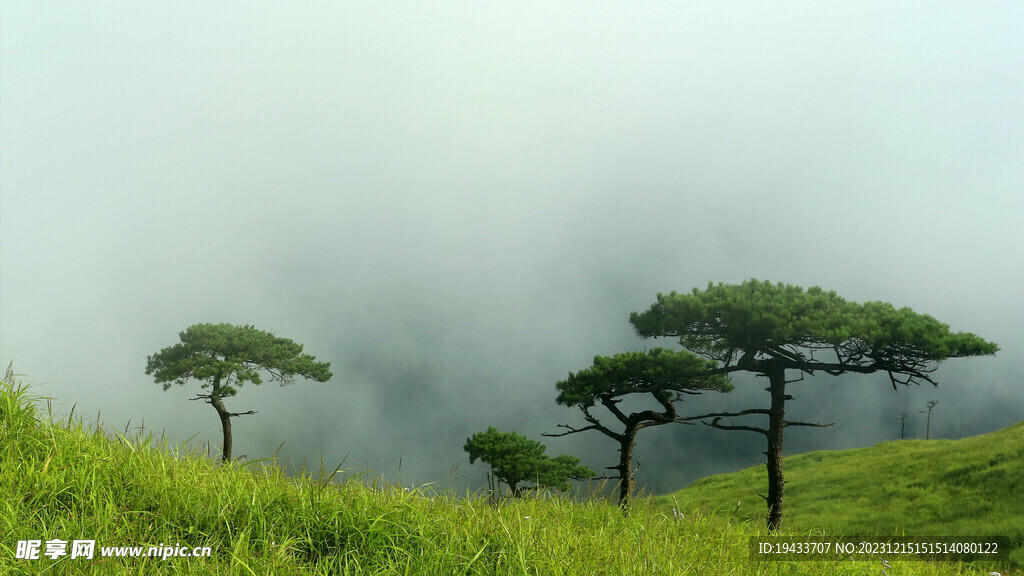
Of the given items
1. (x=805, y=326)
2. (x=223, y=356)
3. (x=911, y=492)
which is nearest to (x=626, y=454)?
(x=805, y=326)

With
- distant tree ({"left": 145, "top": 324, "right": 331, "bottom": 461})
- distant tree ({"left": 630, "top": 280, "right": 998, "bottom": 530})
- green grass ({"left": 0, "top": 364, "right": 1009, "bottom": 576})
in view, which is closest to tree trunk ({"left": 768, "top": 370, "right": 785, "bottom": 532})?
distant tree ({"left": 630, "top": 280, "right": 998, "bottom": 530})

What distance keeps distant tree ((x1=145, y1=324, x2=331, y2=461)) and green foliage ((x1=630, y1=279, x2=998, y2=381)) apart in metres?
14.1

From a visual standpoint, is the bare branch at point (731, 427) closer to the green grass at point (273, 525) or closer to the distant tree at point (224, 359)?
the green grass at point (273, 525)

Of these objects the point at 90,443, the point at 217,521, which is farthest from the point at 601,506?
the point at 90,443

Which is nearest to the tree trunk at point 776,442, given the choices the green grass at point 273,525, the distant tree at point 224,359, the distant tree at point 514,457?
the green grass at point 273,525

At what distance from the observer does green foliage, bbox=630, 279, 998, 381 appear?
37.7 ft

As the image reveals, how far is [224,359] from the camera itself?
67.5ft

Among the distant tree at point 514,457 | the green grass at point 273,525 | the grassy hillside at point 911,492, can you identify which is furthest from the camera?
the distant tree at point 514,457

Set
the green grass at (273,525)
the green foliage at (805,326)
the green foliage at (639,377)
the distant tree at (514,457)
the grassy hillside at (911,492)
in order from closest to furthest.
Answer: the green grass at (273,525) → the green foliage at (805,326) → the green foliage at (639,377) → the grassy hillside at (911,492) → the distant tree at (514,457)

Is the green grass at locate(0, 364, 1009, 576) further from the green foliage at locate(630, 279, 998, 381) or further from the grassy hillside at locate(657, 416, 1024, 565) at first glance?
the grassy hillside at locate(657, 416, 1024, 565)

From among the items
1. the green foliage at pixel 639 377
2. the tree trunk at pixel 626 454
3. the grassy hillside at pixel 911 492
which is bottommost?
the grassy hillside at pixel 911 492

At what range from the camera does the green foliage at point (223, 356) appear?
787 inches

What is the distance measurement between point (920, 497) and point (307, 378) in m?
20.5

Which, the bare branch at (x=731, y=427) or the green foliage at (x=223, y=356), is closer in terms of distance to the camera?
the bare branch at (x=731, y=427)
